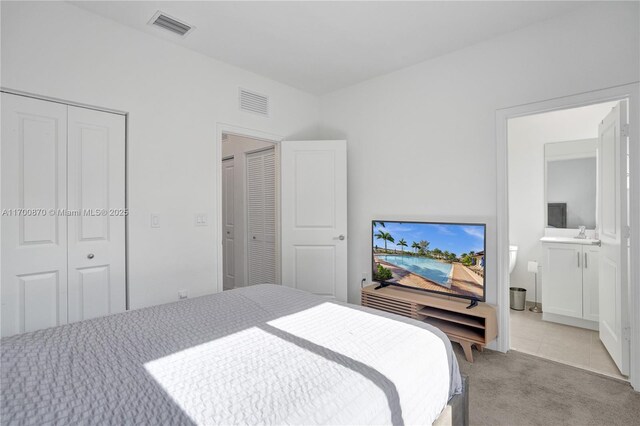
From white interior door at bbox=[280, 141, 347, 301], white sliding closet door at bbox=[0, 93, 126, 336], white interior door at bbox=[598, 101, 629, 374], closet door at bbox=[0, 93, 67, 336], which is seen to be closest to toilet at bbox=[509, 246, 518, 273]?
white interior door at bbox=[598, 101, 629, 374]

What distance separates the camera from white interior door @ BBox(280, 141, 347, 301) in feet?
12.2

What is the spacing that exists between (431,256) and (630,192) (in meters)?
1.47

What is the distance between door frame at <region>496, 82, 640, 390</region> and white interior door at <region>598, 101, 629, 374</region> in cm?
7

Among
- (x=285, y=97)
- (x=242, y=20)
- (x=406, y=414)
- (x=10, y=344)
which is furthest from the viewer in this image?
(x=285, y=97)

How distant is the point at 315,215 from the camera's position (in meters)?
3.71

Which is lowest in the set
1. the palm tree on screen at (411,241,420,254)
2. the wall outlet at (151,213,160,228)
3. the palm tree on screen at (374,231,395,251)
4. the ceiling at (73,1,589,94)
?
the palm tree on screen at (411,241,420,254)

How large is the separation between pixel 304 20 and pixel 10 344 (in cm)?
266

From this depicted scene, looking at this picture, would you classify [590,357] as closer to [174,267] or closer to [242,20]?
[174,267]

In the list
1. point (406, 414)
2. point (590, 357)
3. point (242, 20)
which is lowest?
point (590, 357)

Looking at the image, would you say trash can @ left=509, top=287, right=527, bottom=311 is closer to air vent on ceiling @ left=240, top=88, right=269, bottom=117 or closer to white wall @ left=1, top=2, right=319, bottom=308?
white wall @ left=1, top=2, right=319, bottom=308

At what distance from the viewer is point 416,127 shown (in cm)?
331

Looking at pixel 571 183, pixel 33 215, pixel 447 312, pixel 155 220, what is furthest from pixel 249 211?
pixel 571 183

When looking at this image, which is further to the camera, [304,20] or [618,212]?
[304,20]

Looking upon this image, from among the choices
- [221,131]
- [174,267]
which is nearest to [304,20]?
[221,131]
